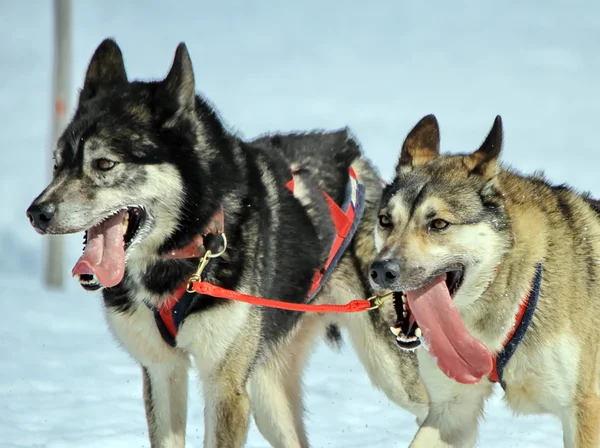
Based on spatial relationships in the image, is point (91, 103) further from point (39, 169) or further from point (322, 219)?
point (39, 169)

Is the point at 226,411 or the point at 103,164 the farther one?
the point at 226,411

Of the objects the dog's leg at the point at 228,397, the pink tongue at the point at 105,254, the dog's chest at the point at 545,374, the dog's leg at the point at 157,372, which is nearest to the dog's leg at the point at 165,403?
the dog's leg at the point at 157,372

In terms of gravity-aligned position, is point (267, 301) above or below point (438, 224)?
below

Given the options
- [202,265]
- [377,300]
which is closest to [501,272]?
[377,300]

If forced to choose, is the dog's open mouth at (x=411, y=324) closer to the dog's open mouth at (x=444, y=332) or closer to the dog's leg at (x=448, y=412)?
the dog's open mouth at (x=444, y=332)

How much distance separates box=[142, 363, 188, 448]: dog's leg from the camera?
355 centimetres

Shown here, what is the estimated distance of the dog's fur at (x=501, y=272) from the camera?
9.82ft

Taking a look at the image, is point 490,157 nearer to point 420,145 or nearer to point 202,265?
point 420,145

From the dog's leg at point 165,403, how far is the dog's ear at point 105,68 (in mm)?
1100

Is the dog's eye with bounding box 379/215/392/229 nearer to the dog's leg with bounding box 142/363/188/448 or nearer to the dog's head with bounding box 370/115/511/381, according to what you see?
the dog's head with bounding box 370/115/511/381

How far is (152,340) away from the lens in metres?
3.37

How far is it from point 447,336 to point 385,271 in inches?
13.7

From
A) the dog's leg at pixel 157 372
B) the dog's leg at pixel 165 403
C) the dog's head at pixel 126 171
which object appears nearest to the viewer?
the dog's head at pixel 126 171

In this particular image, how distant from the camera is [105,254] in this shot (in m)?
3.16
